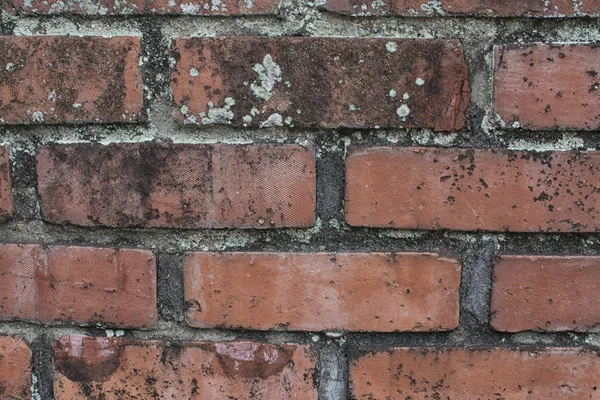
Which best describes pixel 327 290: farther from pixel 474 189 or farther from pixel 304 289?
pixel 474 189

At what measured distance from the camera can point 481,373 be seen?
0.54 meters

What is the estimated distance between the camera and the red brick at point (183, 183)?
513 mm

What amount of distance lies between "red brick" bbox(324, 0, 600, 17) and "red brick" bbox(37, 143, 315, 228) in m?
0.16

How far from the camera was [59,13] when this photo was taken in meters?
0.51

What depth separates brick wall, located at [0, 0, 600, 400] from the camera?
497 mm

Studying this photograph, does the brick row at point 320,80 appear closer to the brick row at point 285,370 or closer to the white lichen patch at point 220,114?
the white lichen patch at point 220,114

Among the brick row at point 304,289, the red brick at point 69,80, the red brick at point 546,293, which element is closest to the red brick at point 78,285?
the brick row at point 304,289

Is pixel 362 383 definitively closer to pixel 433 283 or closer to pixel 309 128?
pixel 433 283

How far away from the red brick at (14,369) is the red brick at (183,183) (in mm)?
182

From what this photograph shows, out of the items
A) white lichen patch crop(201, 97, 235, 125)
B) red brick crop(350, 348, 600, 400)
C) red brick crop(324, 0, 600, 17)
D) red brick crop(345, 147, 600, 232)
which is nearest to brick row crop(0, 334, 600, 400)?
red brick crop(350, 348, 600, 400)

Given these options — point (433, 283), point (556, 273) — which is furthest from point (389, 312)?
point (556, 273)

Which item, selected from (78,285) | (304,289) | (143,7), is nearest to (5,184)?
(78,285)

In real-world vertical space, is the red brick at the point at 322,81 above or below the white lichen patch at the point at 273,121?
above

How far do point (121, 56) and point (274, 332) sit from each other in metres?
0.34
